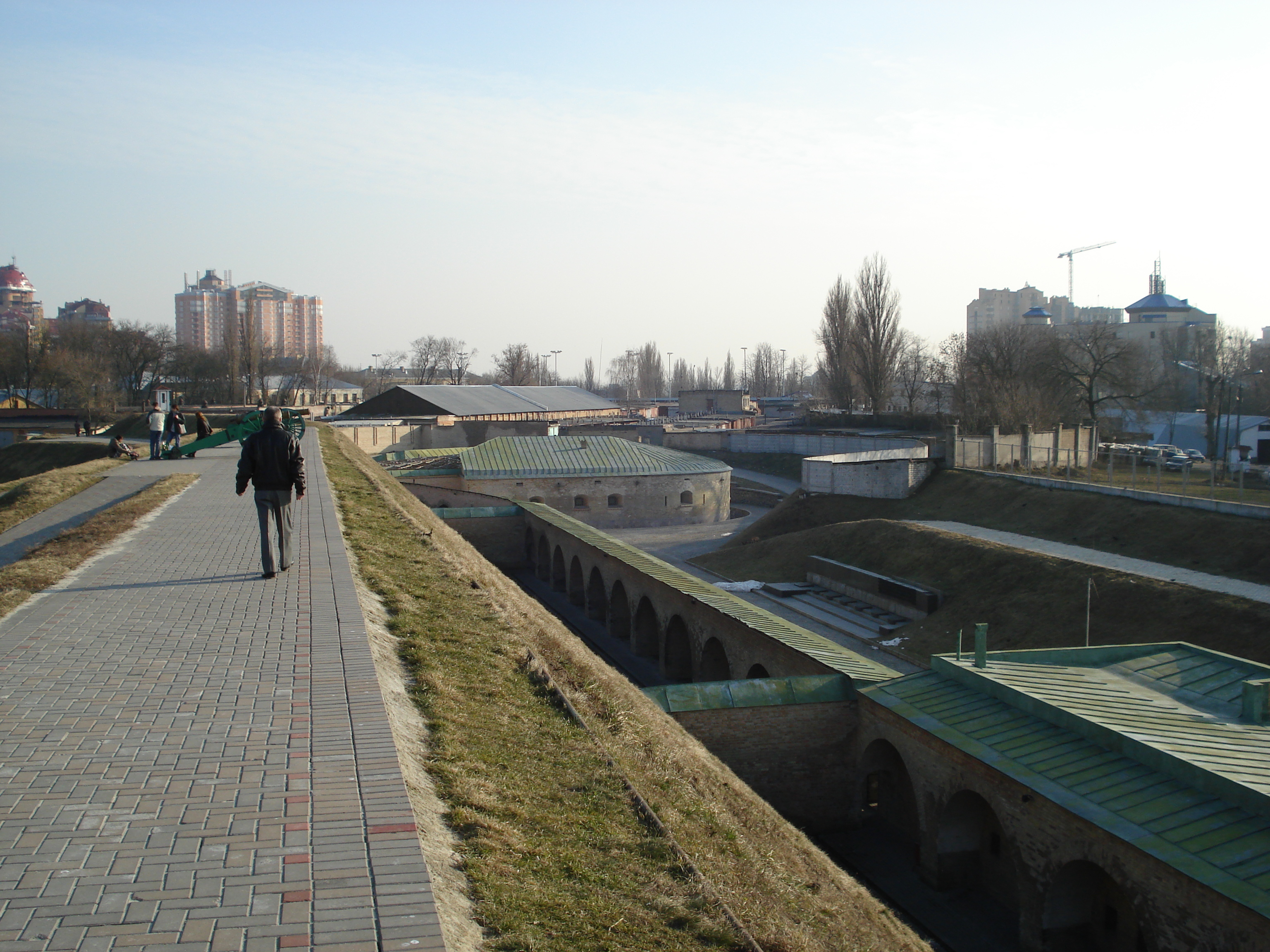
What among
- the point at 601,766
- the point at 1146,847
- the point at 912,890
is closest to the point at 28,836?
the point at 601,766

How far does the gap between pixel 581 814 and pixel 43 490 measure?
14707mm

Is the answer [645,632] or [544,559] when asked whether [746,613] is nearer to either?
[645,632]

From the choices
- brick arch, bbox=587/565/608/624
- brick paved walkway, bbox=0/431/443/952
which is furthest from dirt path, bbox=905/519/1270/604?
brick paved walkway, bbox=0/431/443/952

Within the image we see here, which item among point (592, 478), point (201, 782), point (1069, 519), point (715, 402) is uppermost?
point (715, 402)

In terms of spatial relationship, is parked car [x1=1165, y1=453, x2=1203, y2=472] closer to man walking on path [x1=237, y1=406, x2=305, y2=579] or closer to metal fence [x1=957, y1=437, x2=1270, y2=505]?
metal fence [x1=957, y1=437, x2=1270, y2=505]

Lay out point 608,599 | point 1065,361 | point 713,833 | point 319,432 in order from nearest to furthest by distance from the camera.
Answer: point 713,833
point 608,599
point 319,432
point 1065,361

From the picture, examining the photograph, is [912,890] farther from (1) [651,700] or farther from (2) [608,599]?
(2) [608,599]

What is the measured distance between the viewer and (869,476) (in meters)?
29.4

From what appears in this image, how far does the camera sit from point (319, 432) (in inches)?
1278

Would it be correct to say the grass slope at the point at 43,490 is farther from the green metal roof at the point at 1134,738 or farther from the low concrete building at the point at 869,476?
the low concrete building at the point at 869,476

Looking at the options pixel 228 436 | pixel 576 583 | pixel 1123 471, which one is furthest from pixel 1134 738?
pixel 1123 471

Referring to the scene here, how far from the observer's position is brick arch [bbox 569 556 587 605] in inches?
923

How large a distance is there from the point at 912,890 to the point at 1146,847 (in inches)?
138

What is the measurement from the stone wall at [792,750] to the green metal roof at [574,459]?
2357 cm
